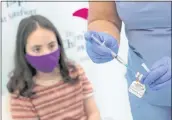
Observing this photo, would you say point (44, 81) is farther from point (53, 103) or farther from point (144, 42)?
point (144, 42)

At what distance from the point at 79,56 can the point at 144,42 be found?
0.52 meters

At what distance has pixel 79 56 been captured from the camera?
4.42ft

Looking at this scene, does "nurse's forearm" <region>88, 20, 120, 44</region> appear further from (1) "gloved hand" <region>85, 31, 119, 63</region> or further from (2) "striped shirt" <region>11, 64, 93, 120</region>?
(2) "striped shirt" <region>11, 64, 93, 120</region>

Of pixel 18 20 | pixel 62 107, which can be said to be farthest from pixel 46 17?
pixel 62 107

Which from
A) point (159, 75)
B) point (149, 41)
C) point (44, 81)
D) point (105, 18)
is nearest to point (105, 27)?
point (105, 18)

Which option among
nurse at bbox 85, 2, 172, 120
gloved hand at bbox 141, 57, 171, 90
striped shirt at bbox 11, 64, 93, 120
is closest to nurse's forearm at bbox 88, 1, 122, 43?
nurse at bbox 85, 2, 172, 120

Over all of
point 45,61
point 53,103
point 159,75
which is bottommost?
point 53,103

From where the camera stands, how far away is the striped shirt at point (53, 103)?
1.16 meters

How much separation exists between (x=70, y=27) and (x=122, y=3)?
0.49m

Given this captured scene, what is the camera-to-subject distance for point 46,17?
1236 millimetres

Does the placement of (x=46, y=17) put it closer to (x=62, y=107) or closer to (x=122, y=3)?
(x=62, y=107)

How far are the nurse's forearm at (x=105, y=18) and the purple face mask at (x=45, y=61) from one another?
25 centimetres

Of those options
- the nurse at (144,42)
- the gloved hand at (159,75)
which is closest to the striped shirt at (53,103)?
the nurse at (144,42)

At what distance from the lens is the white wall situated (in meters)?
1.19
